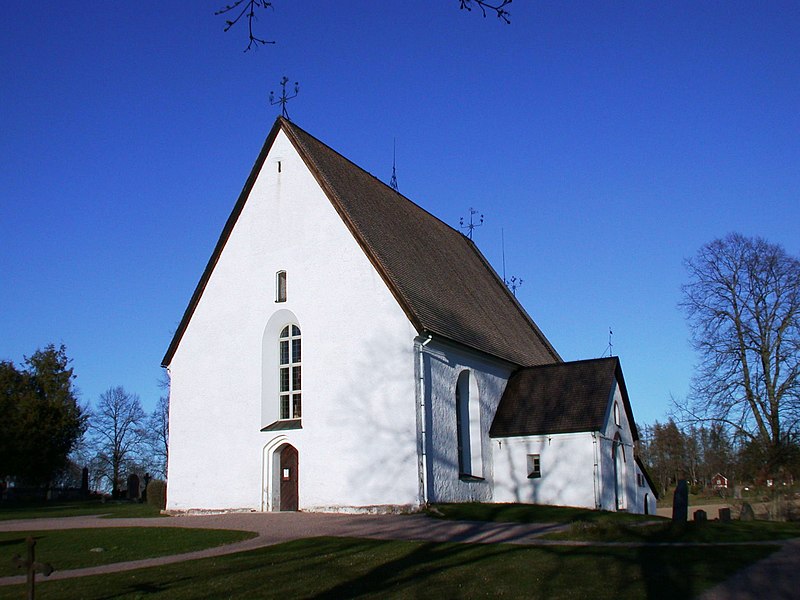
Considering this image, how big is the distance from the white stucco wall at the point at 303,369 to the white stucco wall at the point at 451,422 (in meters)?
0.89

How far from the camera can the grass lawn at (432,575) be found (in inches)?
446

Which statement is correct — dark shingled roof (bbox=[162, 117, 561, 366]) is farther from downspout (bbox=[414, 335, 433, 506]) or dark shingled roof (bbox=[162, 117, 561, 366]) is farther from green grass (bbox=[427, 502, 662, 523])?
green grass (bbox=[427, 502, 662, 523])

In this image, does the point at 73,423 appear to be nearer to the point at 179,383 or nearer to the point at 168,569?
the point at 179,383

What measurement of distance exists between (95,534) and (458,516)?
9.52m

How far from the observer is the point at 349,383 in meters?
24.7

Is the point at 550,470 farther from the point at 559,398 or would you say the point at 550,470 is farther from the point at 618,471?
the point at 618,471

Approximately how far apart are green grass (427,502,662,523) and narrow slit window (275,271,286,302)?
8798mm

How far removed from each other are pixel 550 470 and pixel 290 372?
9.54 metres

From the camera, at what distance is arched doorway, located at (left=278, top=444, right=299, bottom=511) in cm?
2550

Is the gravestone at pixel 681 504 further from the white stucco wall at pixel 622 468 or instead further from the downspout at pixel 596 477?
the white stucco wall at pixel 622 468

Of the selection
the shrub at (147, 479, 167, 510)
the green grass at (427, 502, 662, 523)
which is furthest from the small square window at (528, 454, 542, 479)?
the shrub at (147, 479, 167, 510)

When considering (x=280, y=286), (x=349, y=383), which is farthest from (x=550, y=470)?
(x=280, y=286)

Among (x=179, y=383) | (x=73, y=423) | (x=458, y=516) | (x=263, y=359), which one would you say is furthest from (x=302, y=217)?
(x=73, y=423)

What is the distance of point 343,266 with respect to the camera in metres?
25.6
